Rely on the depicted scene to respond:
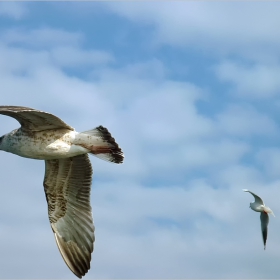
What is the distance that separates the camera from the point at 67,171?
53.5ft

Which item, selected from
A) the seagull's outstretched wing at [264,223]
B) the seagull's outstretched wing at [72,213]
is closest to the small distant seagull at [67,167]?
the seagull's outstretched wing at [72,213]

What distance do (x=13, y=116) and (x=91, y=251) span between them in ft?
11.5

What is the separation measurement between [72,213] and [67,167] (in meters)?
1.00

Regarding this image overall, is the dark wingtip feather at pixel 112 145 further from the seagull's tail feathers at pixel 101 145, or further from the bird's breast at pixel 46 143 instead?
the bird's breast at pixel 46 143

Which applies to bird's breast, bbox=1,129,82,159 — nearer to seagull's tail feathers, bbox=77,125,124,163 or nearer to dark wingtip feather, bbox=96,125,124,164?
seagull's tail feathers, bbox=77,125,124,163

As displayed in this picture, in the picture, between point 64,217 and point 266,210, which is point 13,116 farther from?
point 266,210

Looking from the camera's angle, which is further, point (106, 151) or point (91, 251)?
point (91, 251)

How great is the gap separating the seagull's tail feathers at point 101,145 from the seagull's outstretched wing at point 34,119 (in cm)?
39

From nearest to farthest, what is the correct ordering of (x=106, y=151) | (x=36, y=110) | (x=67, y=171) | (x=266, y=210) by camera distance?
(x=36, y=110)
(x=106, y=151)
(x=67, y=171)
(x=266, y=210)

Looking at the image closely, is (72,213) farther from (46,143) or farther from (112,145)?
(112,145)

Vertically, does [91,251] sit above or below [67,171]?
below

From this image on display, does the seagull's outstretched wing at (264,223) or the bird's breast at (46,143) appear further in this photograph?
the seagull's outstretched wing at (264,223)

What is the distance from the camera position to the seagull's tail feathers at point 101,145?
49.0ft

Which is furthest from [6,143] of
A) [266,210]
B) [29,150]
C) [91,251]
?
[266,210]
